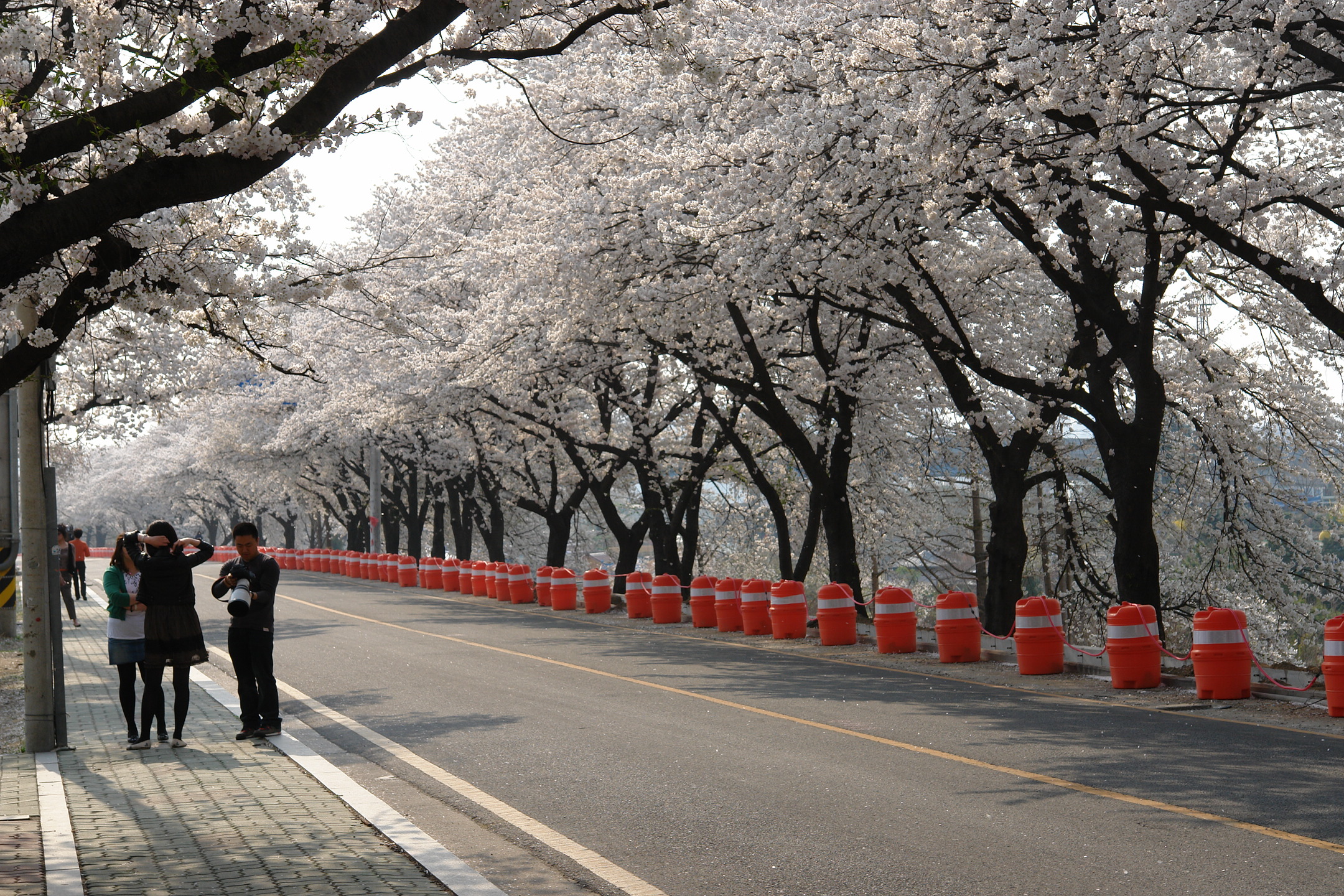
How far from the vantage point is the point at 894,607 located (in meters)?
16.7

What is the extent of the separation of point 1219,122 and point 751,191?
731 centimetres

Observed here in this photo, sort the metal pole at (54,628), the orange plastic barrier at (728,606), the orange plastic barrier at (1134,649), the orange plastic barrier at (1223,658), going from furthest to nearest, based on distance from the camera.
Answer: the orange plastic barrier at (728,606) < the orange plastic barrier at (1134,649) < the orange plastic barrier at (1223,658) < the metal pole at (54,628)

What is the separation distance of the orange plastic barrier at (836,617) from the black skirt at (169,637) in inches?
375

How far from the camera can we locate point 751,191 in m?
17.9

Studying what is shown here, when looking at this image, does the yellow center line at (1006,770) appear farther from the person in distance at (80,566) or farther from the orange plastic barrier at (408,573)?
the orange plastic barrier at (408,573)

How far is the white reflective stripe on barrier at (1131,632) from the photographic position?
12797mm

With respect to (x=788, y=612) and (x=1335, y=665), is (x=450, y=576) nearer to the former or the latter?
(x=788, y=612)

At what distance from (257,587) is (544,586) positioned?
18243 millimetres

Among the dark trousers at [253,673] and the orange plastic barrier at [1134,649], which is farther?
the orange plastic barrier at [1134,649]

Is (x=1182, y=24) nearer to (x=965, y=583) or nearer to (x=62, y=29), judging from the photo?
(x=62, y=29)

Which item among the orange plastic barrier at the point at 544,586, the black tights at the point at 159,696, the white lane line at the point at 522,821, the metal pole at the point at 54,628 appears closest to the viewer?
the white lane line at the point at 522,821

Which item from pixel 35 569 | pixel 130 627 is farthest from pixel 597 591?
pixel 35 569

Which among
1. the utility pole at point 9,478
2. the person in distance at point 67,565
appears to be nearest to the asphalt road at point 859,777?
the utility pole at point 9,478

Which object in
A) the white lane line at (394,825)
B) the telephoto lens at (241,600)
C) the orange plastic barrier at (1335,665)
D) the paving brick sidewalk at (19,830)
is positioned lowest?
the white lane line at (394,825)
